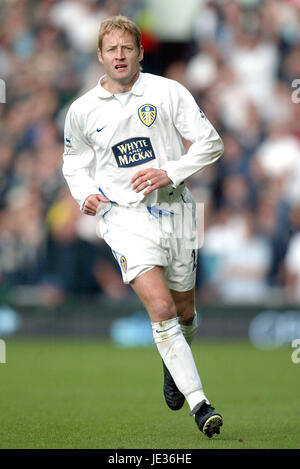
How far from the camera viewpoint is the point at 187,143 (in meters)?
14.2

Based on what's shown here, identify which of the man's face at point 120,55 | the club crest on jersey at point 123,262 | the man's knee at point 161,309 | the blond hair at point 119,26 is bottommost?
the man's knee at point 161,309

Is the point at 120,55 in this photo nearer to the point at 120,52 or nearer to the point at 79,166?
the point at 120,52

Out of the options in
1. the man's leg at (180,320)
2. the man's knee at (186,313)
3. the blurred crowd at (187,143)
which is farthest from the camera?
the blurred crowd at (187,143)

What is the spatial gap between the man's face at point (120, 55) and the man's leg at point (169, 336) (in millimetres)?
1400

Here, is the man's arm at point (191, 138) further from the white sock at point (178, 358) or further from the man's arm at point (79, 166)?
the white sock at point (178, 358)

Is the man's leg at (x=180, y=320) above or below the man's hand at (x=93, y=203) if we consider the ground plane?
below

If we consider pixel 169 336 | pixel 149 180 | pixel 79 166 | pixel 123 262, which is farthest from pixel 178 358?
pixel 79 166

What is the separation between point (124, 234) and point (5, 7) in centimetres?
1168

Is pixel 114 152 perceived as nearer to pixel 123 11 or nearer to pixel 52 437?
pixel 52 437

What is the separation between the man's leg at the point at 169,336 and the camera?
20.5 feet

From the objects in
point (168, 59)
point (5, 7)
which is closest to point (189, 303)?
point (168, 59)

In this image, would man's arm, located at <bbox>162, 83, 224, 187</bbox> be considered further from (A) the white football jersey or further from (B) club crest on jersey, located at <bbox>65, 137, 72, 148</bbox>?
(B) club crest on jersey, located at <bbox>65, 137, 72, 148</bbox>

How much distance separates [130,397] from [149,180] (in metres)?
3.19

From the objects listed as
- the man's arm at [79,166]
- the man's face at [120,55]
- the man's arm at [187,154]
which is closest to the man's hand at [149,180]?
the man's arm at [187,154]
